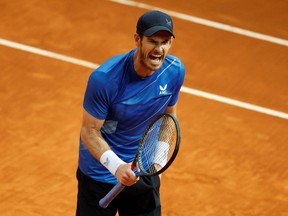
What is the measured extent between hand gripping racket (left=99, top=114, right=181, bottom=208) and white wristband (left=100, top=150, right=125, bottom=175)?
0.11 metres

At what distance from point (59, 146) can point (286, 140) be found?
2668 millimetres

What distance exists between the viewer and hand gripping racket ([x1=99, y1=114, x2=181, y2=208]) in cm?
601

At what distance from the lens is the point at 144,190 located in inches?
258

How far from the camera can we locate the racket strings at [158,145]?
6078mm

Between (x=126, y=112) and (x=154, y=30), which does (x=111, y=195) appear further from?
(x=154, y=30)

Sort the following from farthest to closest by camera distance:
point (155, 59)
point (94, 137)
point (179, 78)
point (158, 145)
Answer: point (179, 78), point (158, 145), point (94, 137), point (155, 59)

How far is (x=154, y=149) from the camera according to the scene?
622 cm

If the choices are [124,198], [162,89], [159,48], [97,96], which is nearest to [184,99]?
[124,198]

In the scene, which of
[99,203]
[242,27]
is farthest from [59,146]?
[242,27]

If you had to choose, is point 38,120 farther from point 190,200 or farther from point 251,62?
point 251,62

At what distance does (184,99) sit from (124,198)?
3904 mm

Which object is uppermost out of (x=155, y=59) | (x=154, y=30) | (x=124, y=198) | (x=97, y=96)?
(x=154, y=30)

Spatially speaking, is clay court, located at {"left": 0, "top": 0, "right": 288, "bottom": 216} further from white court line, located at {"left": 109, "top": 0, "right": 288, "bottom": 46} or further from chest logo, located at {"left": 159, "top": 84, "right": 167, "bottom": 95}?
chest logo, located at {"left": 159, "top": 84, "right": 167, "bottom": 95}

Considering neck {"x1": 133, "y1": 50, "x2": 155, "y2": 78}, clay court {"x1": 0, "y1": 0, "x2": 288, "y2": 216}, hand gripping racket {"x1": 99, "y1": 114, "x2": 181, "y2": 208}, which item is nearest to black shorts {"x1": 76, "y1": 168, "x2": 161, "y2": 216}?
hand gripping racket {"x1": 99, "y1": 114, "x2": 181, "y2": 208}
